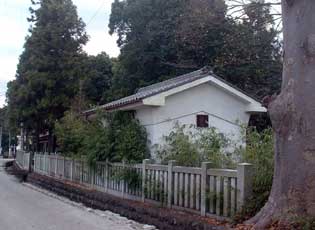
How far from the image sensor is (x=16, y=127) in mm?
38375

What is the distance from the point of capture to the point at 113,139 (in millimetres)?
17016

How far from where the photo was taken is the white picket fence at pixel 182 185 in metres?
9.53

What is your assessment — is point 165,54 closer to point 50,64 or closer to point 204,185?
point 50,64

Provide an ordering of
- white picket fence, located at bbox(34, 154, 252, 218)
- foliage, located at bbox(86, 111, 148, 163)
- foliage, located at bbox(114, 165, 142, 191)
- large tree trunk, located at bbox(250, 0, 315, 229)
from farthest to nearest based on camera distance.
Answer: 1. foliage, located at bbox(86, 111, 148, 163)
2. foliage, located at bbox(114, 165, 142, 191)
3. white picket fence, located at bbox(34, 154, 252, 218)
4. large tree trunk, located at bbox(250, 0, 315, 229)

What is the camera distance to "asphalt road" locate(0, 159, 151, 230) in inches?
435

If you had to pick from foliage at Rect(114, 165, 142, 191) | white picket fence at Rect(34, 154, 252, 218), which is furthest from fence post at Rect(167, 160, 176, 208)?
foliage at Rect(114, 165, 142, 191)

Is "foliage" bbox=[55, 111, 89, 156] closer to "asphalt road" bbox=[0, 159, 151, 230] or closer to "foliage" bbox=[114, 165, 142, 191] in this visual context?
"asphalt road" bbox=[0, 159, 151, 230]

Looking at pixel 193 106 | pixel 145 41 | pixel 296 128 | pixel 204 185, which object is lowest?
pixel 204 185

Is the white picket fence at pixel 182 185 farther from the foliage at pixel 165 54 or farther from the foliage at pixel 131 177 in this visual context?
the foliage at pixel 165 54

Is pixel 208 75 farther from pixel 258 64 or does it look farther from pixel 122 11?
pixel 122 11

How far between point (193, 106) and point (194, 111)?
19cm

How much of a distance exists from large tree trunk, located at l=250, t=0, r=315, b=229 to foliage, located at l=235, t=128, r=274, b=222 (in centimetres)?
60

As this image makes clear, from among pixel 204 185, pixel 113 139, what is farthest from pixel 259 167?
pixel 113 139

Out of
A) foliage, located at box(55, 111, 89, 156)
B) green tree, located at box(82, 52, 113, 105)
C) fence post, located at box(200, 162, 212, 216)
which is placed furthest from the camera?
green tree, located at box(82, 52, 113, 105)
